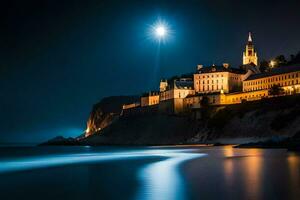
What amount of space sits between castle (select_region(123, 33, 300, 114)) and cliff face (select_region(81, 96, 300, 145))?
3755 millimetres

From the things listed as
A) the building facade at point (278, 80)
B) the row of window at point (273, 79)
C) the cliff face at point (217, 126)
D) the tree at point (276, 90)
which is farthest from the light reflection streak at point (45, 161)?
the row of window at point (273, 79)

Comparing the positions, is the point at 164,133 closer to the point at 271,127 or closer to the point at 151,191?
the point at 271,127

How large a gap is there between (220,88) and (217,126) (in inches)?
758

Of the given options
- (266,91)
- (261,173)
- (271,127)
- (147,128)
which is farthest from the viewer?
(147,128)

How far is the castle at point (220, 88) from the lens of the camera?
89438 millimetres

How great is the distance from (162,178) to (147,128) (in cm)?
8547

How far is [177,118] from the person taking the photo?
332 ft

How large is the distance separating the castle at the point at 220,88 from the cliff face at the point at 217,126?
376 centimetres

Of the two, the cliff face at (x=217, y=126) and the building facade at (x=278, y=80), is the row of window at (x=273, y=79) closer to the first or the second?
the building facade at (x=278, y=80)

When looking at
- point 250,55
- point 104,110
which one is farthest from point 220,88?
point 104,110

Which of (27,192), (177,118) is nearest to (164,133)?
(177,118)

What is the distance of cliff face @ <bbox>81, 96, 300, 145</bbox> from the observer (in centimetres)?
7288

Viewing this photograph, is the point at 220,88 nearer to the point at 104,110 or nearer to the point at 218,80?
the point at 218,80

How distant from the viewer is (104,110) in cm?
16888
